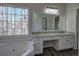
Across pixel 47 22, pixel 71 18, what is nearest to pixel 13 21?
pixel 47 22

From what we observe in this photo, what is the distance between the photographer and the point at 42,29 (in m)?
3.57

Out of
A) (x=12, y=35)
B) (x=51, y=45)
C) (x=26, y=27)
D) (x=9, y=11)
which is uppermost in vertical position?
(x=9, y=11)

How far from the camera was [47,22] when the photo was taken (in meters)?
3.70

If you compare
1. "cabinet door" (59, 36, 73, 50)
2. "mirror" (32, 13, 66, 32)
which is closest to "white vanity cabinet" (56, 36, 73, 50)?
"cabinet door" (59, 36, 73, 50)

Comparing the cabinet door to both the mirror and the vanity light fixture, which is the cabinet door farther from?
the vanity light fixture

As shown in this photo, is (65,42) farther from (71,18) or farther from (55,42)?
(71,18)

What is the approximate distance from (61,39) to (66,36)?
267mm

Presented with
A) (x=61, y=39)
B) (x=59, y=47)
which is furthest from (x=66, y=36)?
(x=59, y=47)

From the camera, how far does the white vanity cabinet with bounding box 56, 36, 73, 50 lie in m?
3.31

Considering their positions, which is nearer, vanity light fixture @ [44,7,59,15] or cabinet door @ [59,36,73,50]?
cabinet door @ [59,36,73,50]

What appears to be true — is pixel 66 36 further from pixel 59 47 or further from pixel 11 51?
pixel 11 51

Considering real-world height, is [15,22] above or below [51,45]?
above

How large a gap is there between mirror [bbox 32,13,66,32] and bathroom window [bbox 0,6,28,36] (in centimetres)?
59

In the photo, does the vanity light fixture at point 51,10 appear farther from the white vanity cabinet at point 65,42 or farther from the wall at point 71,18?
the white vanity cabinet at point 65,42
